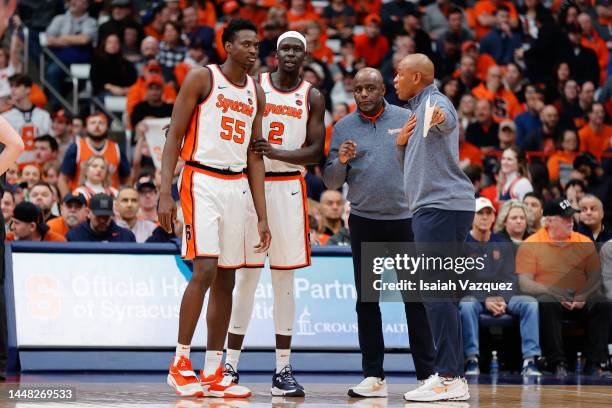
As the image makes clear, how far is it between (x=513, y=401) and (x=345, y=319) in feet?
A: 10.4

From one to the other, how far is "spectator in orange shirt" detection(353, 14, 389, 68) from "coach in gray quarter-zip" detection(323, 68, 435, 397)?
10.1m

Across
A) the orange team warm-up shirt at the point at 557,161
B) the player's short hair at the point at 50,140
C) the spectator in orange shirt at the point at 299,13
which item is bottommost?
the orange team warm-up shirt at the point at 557,161

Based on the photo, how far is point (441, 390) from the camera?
24.5ft

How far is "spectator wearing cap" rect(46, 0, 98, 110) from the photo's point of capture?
56.7 ft

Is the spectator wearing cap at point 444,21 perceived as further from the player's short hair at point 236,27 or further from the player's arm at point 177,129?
the player's arm at point 177,129

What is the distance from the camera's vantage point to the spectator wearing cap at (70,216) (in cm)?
1168

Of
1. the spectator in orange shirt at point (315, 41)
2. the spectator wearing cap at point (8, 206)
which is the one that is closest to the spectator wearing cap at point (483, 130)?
the spectator in orange shirt at point (315, 41)

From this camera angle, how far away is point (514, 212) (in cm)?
1207

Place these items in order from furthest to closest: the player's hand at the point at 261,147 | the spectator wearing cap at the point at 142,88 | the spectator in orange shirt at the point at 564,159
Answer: the spectator wearing cap at the point at 142,88 < the spectator in orange shirt at the point at 564,159 < the player's hand at the point at 261,147

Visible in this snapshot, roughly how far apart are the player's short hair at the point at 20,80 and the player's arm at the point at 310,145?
770cm

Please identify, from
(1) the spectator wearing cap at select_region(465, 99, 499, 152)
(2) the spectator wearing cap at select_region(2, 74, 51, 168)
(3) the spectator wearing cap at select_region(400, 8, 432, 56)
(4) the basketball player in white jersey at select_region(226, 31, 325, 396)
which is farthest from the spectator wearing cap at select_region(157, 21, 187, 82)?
(4) the basketball player in white jersey at select_region(226, 31, 325, 396)

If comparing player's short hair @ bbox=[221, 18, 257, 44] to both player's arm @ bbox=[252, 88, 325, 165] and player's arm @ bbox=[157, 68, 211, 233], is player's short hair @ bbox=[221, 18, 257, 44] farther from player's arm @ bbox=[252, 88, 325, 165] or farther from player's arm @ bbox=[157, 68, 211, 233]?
player's arm @ bbox=[252, 88, 325, 165]

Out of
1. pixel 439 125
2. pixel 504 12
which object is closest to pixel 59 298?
pixel 439 125

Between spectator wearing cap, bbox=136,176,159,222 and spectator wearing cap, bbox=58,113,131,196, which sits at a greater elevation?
spectator wearing cap, bbox=58,113,131,196
